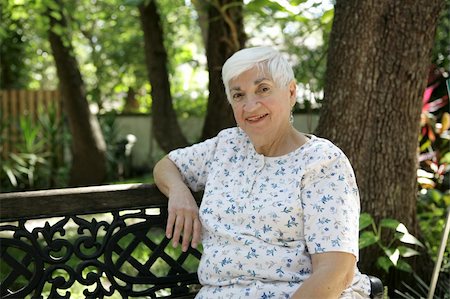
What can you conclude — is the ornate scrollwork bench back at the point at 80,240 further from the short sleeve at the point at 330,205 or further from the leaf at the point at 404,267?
the leaf at the point at 404,267

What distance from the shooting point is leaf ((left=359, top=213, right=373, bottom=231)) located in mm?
3191

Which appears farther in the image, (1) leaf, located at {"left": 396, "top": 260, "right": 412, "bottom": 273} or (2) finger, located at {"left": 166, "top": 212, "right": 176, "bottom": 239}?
(1) leaf, located at {"left": 396, "top": 260, "right": 412, "bottom": 273}

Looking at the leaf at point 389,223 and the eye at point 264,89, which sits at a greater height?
the eye at point 264,89

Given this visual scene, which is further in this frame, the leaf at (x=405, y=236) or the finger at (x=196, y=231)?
the leaf at (x=405, y=236)

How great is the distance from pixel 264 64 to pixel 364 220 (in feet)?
4.02

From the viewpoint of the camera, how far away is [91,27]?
13008 mm

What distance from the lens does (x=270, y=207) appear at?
2270mm

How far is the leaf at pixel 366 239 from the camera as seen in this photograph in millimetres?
3215

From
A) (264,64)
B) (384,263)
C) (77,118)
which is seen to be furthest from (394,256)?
(77,118)

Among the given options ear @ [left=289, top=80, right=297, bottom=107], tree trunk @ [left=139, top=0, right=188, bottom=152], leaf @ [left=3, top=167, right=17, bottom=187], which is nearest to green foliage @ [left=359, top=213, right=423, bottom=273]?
ear @ [left=289, top=80, right=297, bottom=107]

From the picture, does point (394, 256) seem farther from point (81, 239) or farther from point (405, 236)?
point (81, 239)

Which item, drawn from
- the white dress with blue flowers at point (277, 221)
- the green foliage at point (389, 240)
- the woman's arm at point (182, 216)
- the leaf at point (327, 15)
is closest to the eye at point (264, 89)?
the white dress with blue flowers at point (277, 221)

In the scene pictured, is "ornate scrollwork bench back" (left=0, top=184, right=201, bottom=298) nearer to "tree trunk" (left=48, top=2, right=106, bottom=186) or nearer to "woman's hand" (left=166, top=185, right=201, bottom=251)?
"woman's hand" (left=166, top=185, right=201, bottom=251)

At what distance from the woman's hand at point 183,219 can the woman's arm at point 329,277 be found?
0.51 m
